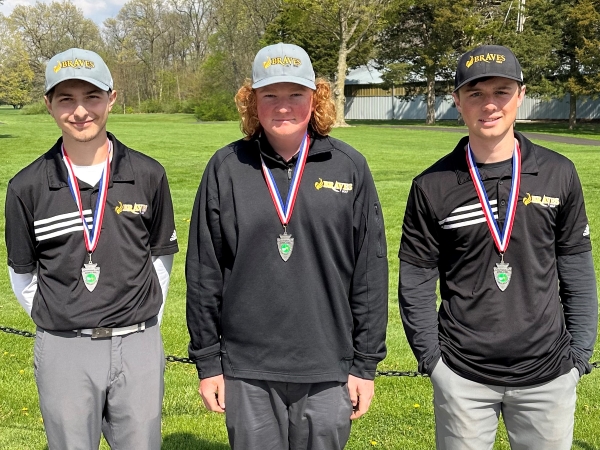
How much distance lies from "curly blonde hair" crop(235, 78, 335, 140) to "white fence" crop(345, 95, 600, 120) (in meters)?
49.3

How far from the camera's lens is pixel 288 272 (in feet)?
10.2

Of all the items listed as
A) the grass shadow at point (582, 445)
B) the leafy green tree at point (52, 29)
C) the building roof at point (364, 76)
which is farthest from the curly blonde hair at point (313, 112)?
the leafy green tree at point (52, 29)

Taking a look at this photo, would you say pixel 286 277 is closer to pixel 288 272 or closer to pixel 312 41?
pixel 288 272

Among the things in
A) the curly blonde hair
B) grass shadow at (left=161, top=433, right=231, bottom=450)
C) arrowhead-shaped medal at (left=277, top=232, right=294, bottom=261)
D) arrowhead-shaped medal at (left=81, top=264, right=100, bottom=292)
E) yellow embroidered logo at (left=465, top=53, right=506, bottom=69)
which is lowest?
grass shadow at (left=161, top=433, right=231, bottom=450)

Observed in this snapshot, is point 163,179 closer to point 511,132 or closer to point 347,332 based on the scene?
point 347,332

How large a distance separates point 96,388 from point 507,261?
196 cm

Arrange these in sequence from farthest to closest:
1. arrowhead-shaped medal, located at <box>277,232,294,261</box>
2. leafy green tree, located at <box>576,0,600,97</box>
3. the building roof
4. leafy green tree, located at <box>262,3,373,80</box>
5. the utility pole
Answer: the building roof < leafy green tree, located at <box>262,3,373,80</box> < the utility pole < leafy green tree, located at <box>576,0,600,97</box> < arrowhead-shaped medal, located at <box>277,232,294,261</box>

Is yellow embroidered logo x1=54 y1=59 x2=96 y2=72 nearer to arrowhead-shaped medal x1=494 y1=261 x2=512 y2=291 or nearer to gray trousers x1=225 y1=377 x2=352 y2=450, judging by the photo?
gray trousers x1=225 y1=377 x2=352 y2=450

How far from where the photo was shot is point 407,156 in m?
26.8

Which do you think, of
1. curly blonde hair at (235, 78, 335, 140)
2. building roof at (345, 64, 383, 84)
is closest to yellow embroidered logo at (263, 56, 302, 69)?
curly blonde hair at (235, 78, 335, 140)

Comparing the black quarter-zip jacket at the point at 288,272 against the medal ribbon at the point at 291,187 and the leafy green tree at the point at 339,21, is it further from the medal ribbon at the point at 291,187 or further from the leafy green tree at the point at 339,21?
the leafy green tree at the point at 339,21

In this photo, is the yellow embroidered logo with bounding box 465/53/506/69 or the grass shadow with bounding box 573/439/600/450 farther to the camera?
the grass shadow with bounding box 573/439/600/450

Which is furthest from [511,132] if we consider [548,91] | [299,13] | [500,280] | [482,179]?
[299,13]

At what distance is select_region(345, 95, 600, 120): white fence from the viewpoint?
5300 centimetres
